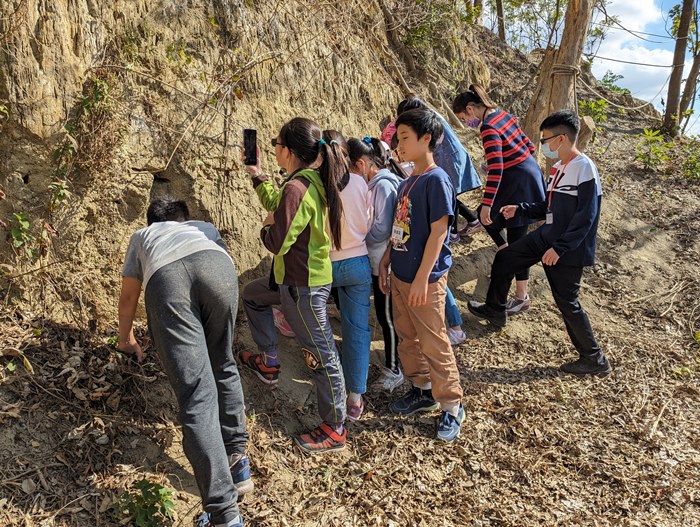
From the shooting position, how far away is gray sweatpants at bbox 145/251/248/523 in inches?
108

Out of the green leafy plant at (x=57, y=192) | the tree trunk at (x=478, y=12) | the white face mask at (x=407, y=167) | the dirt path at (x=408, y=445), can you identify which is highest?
Result: the tree trunk at (x=478, y=12)

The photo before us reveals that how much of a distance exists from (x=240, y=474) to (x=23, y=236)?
2.14 meters

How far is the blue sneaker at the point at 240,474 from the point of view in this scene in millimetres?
3119

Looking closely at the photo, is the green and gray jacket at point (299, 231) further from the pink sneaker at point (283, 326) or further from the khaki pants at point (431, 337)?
the pink sneaker at point (283, 326)

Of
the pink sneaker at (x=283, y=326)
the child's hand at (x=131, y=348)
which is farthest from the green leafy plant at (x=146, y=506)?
the pink sneaker at (x=283, y=326)

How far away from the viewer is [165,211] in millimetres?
3125

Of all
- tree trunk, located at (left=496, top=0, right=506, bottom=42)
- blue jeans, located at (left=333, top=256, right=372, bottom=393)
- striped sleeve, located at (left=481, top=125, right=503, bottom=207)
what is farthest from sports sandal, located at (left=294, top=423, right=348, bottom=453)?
tree trunk, located at (left=496, top=0, right=506, bottom=42)

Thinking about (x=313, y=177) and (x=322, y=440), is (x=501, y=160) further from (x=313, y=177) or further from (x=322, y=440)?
(x=322, y=440)

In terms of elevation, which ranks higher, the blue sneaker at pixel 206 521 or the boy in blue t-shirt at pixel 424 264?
the boy in blue t-shirt at pixel 424 264

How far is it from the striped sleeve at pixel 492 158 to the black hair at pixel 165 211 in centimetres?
289

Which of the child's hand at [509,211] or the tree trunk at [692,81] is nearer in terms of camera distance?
the child's hand at [509,211]

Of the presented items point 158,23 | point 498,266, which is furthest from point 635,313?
point 158,23

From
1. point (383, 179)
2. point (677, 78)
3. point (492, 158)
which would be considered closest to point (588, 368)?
point (492, 158)

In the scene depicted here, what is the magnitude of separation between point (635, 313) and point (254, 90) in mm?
4681
